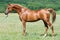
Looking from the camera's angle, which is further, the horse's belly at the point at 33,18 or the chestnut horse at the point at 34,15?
the horse's belly at the point at 33,18

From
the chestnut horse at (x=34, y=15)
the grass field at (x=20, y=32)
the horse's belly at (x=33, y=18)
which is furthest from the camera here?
the horse's belly at (x=33, y=18)

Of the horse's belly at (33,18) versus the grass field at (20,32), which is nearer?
the grass field at (20,32)

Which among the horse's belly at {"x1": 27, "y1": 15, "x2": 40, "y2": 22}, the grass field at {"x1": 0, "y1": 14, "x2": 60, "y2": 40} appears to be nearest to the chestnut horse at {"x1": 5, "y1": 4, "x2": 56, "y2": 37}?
the horse's belly at {"x1": 27, "y1": 15, "x2": 40, "y2": 22}

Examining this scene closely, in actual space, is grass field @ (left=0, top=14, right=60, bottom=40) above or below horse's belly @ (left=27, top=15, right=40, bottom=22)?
below

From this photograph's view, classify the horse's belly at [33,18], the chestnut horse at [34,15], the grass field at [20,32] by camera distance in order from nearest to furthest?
the grass field at [20,32], the chestnut horse at [34,15], the horse's belly at [33,18]

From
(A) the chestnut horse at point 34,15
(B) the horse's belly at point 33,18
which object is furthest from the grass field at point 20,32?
(B) the horse's belly at point 33,18

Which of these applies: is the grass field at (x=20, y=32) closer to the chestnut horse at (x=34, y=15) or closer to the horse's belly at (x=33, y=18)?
the chestnut horse at (x=34, y=15)

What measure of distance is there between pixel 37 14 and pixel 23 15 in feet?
2.44

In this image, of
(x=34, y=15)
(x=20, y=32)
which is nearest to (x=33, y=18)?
(x=34, y=15)

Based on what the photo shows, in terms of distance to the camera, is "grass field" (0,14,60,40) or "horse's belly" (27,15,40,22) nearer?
"grass field" (0,14,60,40)

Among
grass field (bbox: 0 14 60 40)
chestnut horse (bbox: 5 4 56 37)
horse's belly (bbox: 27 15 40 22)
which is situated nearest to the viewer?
grass field (bbox: 0 14 60 40)

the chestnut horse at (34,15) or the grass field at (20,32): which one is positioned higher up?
the chestnut horse at (34,15)

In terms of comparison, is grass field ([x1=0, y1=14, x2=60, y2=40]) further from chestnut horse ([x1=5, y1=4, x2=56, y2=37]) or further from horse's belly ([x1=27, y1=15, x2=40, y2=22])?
horse's belly ([x1=27, y1=15, x2=40, y2=22])

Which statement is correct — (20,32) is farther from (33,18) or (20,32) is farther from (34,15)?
(34,15)
